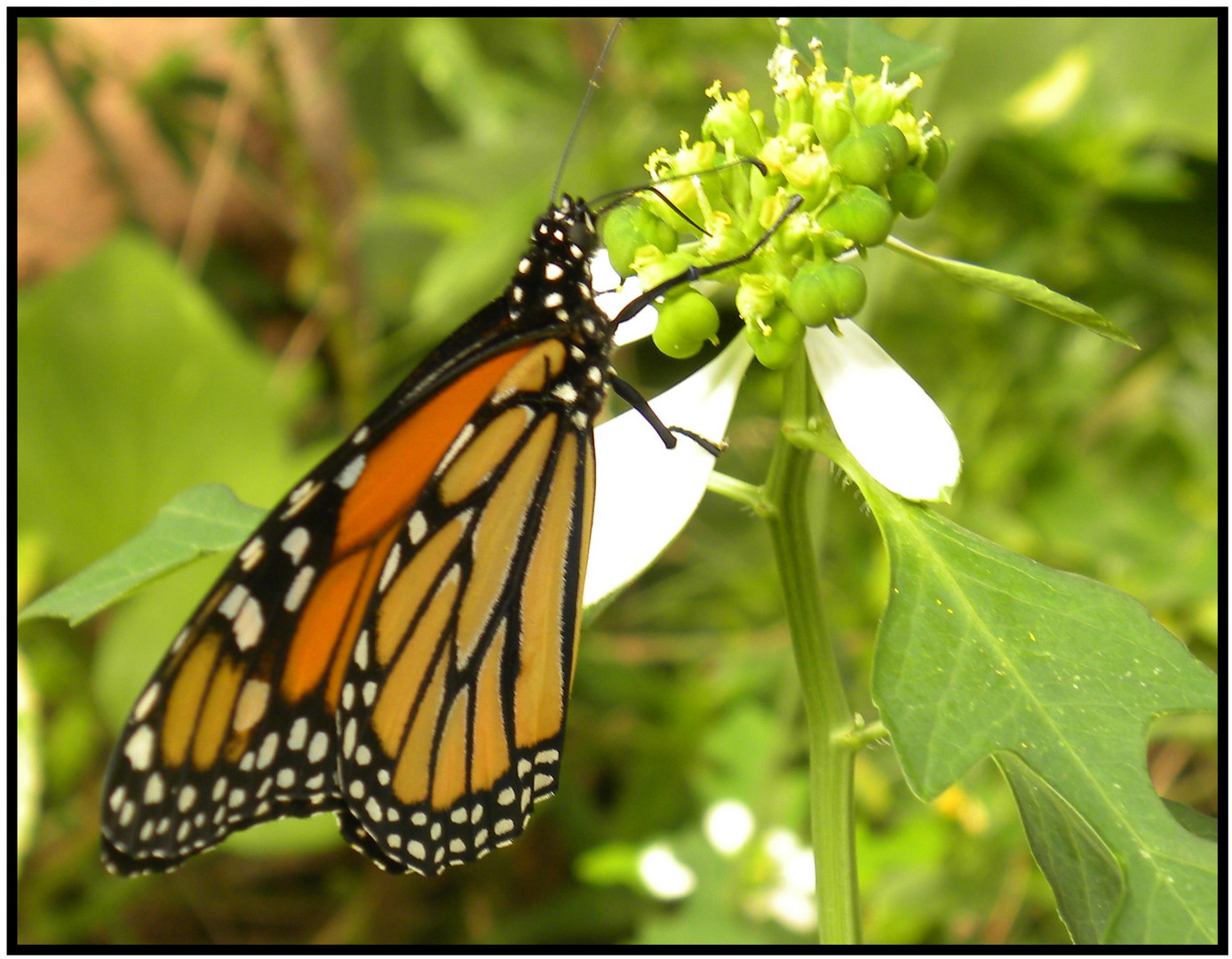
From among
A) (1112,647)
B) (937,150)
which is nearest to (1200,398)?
(937,150)

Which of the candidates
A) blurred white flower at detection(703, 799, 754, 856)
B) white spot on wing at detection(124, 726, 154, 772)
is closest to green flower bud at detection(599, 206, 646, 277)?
white spot on wing at detection(124, 726, 154, 772)

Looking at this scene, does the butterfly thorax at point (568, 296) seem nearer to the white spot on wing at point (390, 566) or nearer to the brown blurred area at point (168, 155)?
the white spot on wing at point (390, 566)

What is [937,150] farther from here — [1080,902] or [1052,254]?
[1052,254]

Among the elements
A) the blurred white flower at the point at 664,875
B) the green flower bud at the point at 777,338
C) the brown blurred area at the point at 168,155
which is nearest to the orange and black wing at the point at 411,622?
the green flower bud at the point at 777,338

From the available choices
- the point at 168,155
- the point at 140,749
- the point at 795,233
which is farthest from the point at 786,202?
the point at 168,155

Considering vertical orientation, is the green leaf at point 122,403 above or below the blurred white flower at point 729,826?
above

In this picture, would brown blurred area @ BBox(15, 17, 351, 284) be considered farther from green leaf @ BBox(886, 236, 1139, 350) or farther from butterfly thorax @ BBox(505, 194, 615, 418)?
A: green leaf @ BBox(886, 236, 1139, 350)
